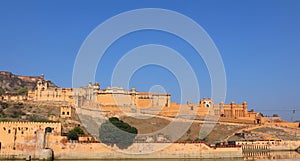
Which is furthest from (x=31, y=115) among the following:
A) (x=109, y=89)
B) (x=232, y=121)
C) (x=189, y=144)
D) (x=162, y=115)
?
(x=232, y=121)

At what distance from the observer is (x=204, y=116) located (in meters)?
54.9

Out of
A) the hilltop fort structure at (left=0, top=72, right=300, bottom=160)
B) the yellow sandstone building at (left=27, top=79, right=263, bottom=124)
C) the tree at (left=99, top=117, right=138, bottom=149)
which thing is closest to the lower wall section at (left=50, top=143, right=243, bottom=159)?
the hilltop fort structure at (left=0, top=72, right=300, bottom=160)

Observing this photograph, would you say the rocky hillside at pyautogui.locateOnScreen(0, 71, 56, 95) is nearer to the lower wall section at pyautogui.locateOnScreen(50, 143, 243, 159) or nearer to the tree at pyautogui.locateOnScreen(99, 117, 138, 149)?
the tree at pyautogui.locateOnScreen(99, 117, 138, 149)

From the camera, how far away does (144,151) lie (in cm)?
2816

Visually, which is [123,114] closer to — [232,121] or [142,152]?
[232,121]

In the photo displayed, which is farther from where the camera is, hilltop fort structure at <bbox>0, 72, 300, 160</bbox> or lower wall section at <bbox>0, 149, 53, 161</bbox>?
hilltop fort structure at <bbox>0, 72, 300, 160</bbox>

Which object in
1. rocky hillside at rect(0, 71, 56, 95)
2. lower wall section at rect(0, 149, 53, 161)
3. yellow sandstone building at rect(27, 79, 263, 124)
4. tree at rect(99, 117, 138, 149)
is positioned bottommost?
lower wall section at rect(0, 149, 53, 161)

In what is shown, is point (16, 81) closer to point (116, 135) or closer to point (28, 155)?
point (116, 135)

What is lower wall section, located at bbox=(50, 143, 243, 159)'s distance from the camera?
26.4 metres

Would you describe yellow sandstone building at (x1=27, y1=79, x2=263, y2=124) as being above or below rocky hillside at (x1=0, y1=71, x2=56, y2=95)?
below

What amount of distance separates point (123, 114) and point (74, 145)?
938 inches

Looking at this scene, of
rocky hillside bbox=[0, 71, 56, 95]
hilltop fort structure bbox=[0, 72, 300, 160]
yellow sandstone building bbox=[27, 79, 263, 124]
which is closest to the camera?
hilltop fort structure bbox=[0, 72, 300, 160]

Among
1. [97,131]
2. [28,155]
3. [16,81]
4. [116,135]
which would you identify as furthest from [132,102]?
[16,81]

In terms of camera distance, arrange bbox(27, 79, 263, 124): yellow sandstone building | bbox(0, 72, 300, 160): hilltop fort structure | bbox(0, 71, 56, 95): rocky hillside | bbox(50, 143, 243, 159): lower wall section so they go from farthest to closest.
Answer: bbox(0, 71, 56, 95): rocky hillside
bbox(27, 79, 263, 124): yellow sandstone building
bbox(50, 143, 243, 159): lower wall section
bbox(0, 72, 300, 160): hilltop fort structure
